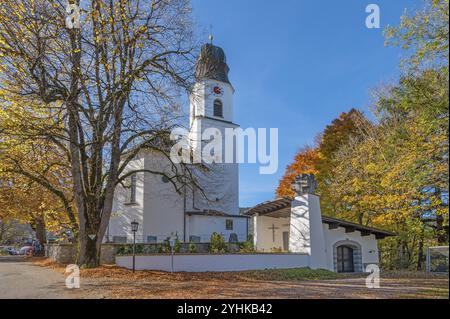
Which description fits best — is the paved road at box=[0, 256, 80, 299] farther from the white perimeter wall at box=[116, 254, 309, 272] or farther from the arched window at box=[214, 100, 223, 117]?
the arched window at box=[214, 100, 223, 117]

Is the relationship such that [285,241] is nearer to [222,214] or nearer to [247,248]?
[247,248]

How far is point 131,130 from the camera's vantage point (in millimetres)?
14945

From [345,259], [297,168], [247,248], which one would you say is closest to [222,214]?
[247,248]

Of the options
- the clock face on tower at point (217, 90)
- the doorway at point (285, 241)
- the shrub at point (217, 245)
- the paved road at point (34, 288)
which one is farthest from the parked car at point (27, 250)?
the doorway at point (285, 241)

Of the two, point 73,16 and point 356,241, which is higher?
point 73,16

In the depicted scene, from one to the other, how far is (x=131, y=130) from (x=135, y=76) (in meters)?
2.03

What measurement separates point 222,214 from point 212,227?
4.27ft

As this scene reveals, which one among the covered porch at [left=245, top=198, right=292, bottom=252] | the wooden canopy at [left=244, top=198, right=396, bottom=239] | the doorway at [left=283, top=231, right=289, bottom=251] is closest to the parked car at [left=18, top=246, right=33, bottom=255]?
the covered porch at [left=245, top=198, right=292, bottom=252]

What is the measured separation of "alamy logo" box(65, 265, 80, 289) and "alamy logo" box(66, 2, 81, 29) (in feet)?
28.4

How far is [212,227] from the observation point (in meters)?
30.8

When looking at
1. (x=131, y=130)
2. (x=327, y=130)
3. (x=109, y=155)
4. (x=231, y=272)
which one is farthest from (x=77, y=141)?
(x=327, y=130)

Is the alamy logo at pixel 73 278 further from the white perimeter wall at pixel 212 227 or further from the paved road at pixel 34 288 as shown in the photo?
the white perimeter wall at pixel 212 227

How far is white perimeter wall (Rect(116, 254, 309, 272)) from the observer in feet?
53.7

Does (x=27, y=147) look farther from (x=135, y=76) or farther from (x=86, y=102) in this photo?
(x=135, y=76)
